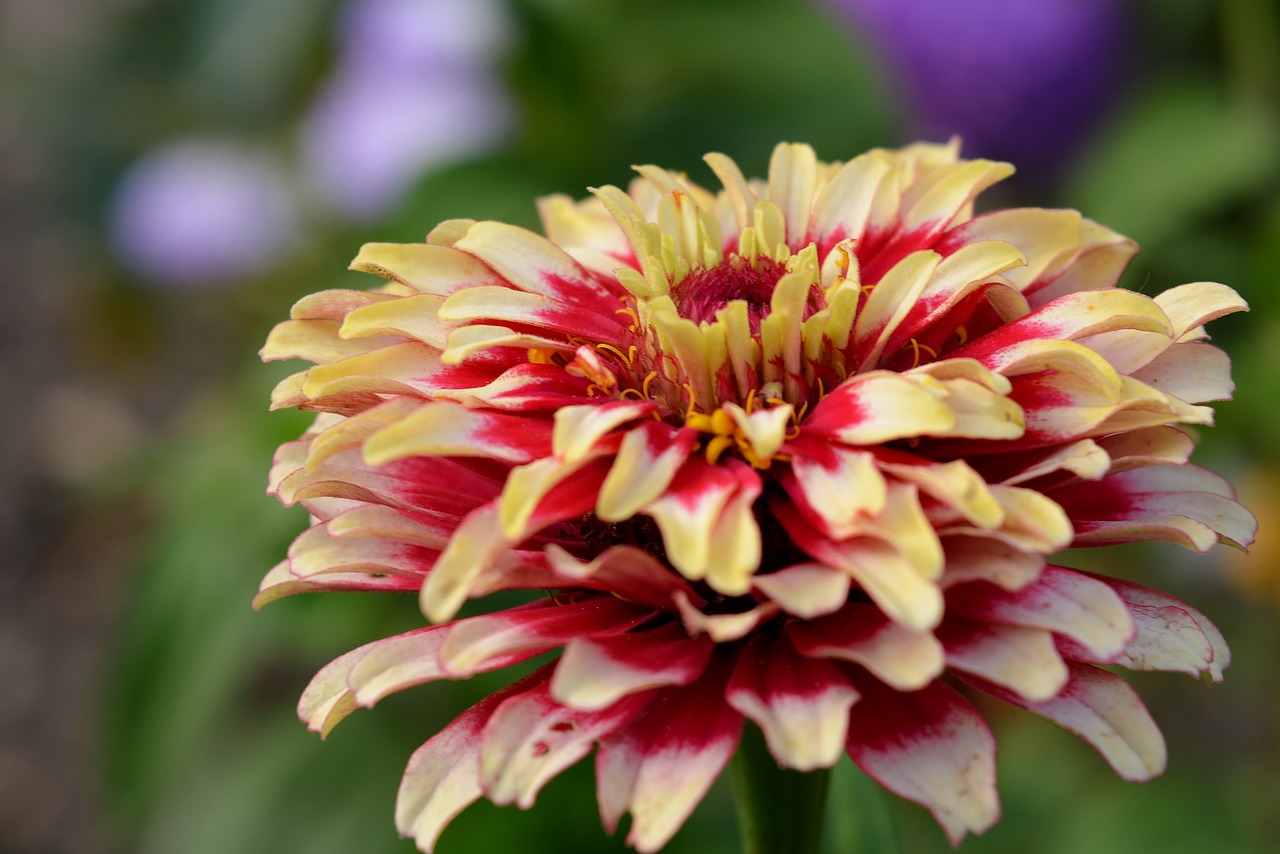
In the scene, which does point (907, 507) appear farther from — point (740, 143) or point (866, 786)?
point (740, 143)

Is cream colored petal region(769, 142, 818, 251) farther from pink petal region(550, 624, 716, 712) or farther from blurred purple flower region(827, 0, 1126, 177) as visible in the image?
blurred purple flower region(827, 0, 1126, 177)

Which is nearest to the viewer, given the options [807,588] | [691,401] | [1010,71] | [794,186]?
[807,588]

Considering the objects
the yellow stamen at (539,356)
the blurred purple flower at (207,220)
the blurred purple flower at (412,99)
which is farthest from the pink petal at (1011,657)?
the blurred purple flower at (207,220)

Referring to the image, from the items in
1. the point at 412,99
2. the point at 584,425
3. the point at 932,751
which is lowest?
the point at 412,99

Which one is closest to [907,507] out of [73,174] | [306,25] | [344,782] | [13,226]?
[344,782]

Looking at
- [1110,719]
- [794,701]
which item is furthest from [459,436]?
[1110,719]

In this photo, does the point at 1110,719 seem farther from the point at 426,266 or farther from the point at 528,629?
the point at 426,266
